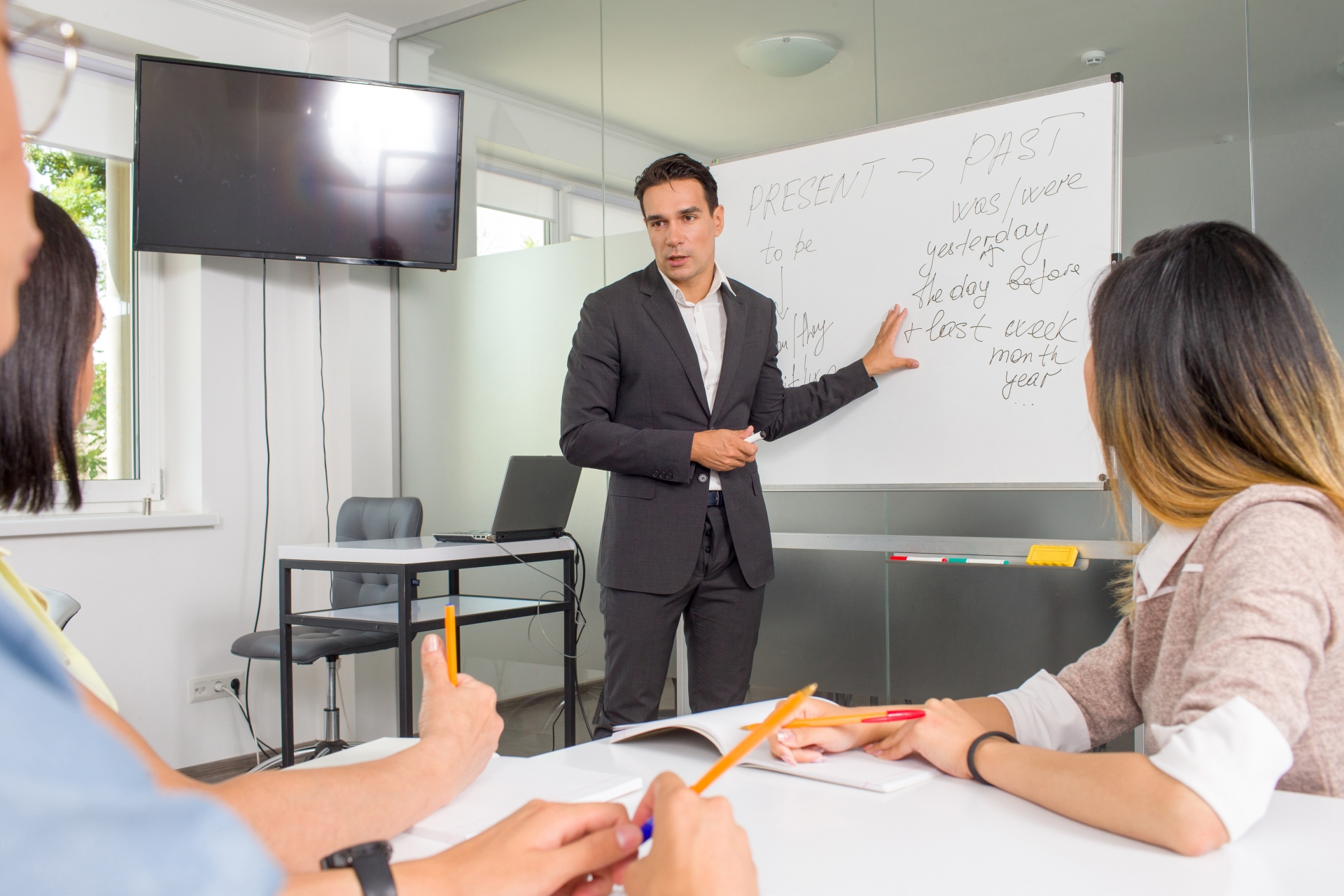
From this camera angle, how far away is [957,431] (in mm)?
2293

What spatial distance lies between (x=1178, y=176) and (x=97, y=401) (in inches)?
138

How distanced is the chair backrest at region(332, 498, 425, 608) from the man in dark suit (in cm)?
123

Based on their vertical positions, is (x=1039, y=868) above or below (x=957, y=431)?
below

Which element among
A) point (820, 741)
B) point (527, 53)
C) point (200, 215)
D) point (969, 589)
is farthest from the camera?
point (527, 53)

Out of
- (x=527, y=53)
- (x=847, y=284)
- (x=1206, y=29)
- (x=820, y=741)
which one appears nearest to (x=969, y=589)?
(x=847, y=284)

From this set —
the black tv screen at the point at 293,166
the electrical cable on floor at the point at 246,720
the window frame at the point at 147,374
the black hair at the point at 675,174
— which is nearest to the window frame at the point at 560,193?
the black tv screen at the point at 293,166

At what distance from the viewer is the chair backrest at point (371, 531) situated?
3221 millimetres

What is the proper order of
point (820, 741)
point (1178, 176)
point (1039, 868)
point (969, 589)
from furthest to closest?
point (969, 589)
point (1178, 176)
point (820, 741)
point (1039, 868)

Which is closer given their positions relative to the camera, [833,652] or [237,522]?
[833,652]

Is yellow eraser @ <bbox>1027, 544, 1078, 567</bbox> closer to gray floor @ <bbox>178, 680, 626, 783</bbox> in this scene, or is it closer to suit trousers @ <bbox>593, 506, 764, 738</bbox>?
suit trousers @ <bbox>593, 506, 764, 738</bbox>

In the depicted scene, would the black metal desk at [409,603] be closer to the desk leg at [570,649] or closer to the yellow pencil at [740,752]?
the desk leg at [570,649]

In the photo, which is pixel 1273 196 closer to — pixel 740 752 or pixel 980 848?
pixel 980 848

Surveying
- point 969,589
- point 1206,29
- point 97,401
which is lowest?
point 969,589

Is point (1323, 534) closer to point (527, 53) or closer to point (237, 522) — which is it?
point (527, 53)
